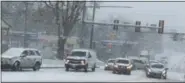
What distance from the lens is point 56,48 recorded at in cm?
1667

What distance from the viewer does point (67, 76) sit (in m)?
16.8

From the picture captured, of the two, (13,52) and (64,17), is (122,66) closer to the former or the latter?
(64,17)

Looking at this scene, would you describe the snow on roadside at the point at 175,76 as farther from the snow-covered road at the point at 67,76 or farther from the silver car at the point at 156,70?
the snow-covered road at the point at 67,76

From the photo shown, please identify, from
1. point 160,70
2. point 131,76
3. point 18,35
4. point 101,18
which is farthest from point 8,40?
point 160,70

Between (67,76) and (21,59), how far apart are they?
6.24 feet

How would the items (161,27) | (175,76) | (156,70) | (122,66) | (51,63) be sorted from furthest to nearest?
1. (161,27)
2. (156,70)
3. (175,76)
4. (122,66)
5. (51,63)

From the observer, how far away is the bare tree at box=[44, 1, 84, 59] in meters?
17.0

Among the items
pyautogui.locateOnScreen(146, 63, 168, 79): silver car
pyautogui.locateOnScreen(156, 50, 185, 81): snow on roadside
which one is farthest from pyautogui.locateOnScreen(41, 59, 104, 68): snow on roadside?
pyautogui.locateOnScreen(156, 50, 185, 81): snow on roadside

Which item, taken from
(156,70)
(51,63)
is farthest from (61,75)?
(156,70)

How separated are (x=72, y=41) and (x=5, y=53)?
2613mm

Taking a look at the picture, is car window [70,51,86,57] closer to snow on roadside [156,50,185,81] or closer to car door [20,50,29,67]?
car door [20,50,29,67]

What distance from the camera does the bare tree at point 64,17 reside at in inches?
671

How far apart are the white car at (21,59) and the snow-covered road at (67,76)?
0.32 metres

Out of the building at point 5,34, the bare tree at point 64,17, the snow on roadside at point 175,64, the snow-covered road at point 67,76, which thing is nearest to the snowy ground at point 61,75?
the snow-covered road at point 67,76
